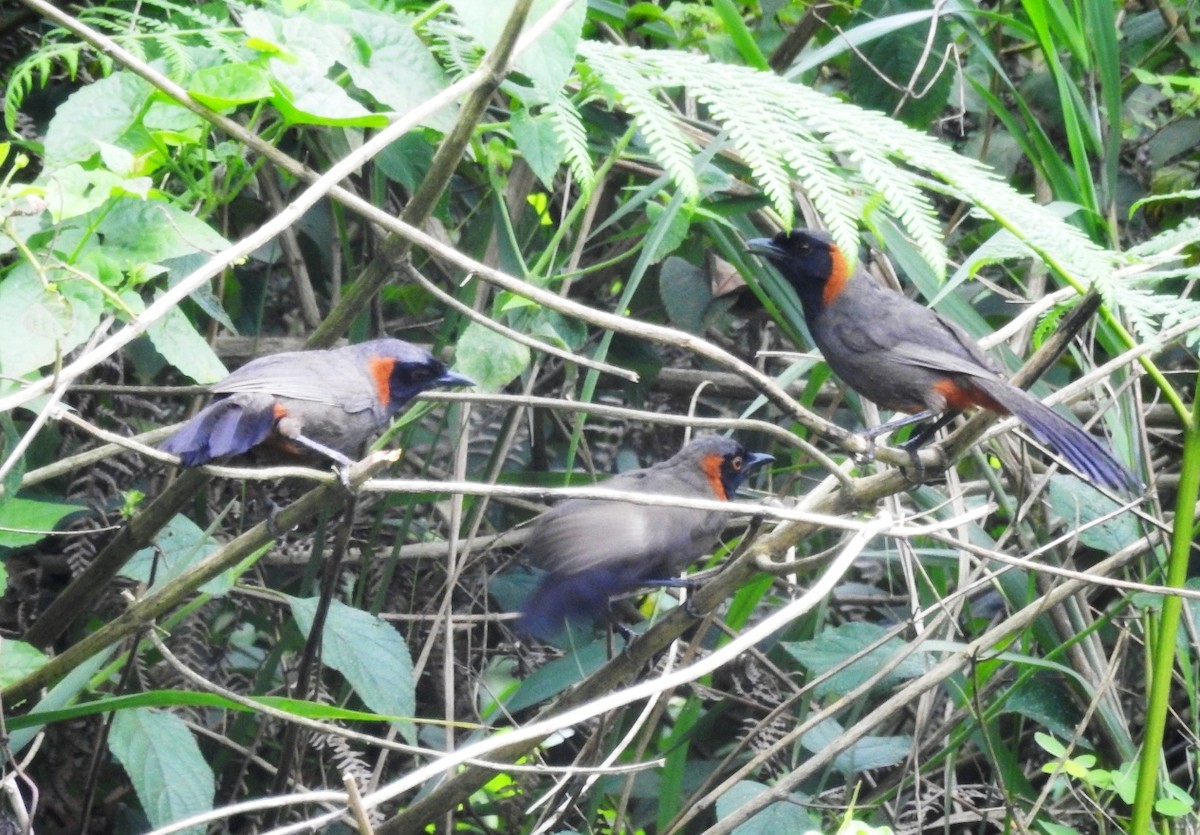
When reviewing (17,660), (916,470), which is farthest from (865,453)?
(17,660)

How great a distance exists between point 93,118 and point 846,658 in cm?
254

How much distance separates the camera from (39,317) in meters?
2.60

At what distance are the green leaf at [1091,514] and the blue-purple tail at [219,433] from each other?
7.71 ft

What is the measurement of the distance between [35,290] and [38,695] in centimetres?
141

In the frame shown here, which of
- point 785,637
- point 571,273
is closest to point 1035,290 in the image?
point 785,637

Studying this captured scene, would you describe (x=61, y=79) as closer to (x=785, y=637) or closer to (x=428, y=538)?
(x=428, y=538)

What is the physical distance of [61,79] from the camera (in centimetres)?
432

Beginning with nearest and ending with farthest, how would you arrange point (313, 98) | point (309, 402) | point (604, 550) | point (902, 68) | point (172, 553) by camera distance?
point (313, 98), point (172, 553), point (309, 402), point (604, 550), point (902, 68)

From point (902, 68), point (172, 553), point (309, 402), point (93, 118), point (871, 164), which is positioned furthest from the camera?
point (902, 68)

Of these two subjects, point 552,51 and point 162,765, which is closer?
point 552,51

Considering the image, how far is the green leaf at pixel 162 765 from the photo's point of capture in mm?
3244

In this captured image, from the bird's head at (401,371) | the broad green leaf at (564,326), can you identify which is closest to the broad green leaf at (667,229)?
the broad green leaf at (564,326)

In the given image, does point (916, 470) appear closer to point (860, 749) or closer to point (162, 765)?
point (860, 749)

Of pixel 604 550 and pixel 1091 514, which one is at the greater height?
pixel 1091 514
